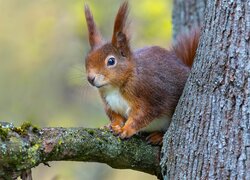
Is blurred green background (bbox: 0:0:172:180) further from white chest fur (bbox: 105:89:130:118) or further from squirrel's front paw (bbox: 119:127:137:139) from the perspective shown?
squirrel's front paw (bbox: 119:127:137:139)

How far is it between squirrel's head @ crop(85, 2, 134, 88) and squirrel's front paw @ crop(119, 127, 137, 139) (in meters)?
0.30

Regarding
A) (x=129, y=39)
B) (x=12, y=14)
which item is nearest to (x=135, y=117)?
(x=129, y=39)

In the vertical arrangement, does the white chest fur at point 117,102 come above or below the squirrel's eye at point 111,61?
below

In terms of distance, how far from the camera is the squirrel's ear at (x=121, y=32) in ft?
11.0

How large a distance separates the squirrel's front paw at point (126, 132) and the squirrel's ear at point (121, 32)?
0.48 meters

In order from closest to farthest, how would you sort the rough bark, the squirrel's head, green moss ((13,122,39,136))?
green moss ((13,122,39,136)) < the squirrel's head < the rough bark

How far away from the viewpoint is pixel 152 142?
3.44m

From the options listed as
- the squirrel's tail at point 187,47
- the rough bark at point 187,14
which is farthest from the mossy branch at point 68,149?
the rough bark at point 187,14

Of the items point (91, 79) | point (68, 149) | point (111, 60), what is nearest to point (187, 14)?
point (111, 60)

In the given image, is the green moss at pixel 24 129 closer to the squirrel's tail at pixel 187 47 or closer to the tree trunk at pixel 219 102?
the tree trunk at pixel 219 102

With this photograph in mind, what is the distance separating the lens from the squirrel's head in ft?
11.4

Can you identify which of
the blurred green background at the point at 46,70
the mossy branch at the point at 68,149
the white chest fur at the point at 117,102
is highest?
the blurred green background at the point at 46,70

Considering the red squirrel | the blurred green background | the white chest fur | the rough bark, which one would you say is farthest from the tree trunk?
the blurred green background

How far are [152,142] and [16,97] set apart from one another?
4.50 m
